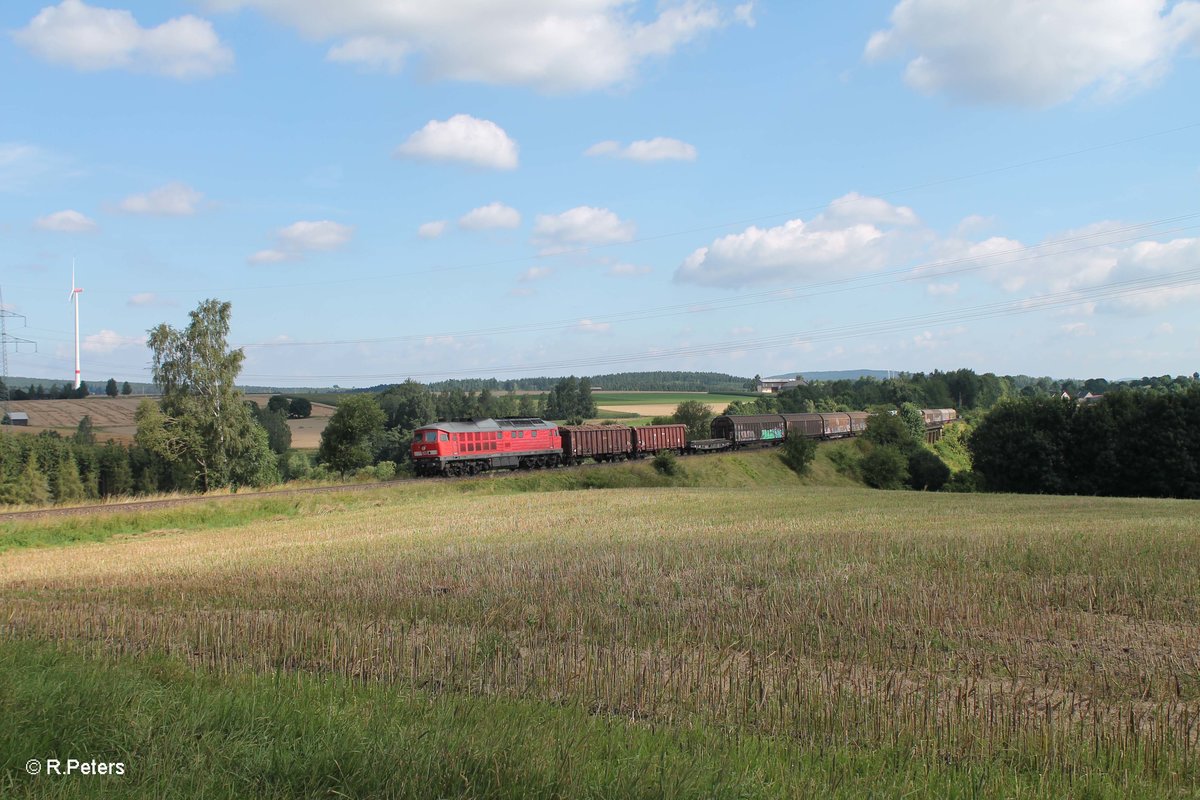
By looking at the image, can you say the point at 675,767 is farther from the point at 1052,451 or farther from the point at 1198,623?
the point at 1052,451

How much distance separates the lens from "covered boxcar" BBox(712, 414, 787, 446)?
78.9 m

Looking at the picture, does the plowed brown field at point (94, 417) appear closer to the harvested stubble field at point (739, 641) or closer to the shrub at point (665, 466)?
the shrub at point (665, 466)

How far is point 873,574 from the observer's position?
15.8 m

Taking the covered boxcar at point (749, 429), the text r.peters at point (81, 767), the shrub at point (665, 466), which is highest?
the text r.peters at point (81, 767)

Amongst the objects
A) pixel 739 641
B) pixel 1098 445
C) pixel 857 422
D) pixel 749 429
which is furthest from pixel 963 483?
pixel 739 641

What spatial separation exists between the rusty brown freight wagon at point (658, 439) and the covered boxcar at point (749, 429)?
629 cm

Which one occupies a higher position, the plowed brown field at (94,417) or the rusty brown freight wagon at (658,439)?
the plowed brown field at (94,417)

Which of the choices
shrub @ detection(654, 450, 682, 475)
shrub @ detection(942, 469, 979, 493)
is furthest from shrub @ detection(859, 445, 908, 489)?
shrub @ detection(654, 450, 682, 475)

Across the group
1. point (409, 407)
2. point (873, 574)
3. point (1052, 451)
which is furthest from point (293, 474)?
point (873, 574)

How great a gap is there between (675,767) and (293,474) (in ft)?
317

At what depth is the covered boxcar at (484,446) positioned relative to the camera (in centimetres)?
5266

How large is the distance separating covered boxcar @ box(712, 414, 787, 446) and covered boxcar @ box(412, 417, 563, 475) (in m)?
23.1

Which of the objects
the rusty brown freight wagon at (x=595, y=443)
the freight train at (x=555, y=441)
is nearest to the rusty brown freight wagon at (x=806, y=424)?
the freight train at (x=555, y=441)

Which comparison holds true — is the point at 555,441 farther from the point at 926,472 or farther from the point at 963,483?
the point at 963,483
